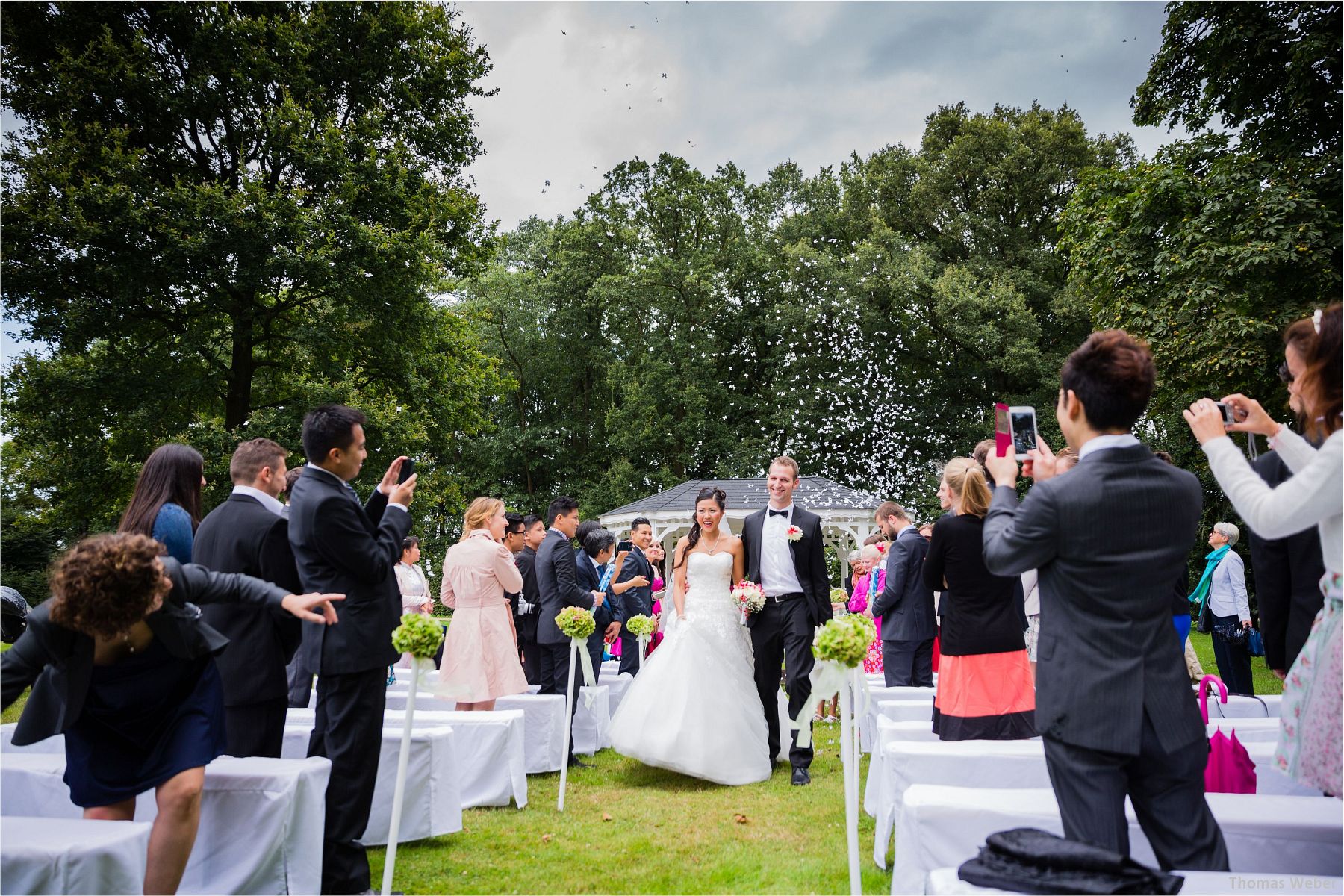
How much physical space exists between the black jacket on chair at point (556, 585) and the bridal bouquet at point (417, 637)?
12.1ft

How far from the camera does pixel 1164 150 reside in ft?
51.3

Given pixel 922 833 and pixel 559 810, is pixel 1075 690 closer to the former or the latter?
pixel 922 833

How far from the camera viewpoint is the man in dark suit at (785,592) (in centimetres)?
690

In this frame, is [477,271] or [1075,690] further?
[477,271]

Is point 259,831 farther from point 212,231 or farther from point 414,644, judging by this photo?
point 212,231

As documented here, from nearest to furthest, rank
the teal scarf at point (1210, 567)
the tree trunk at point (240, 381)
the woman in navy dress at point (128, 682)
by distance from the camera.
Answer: the woman in navy dress at point (128, 682)
the teal scarf at point (1210, 567)
the tree trunk at point (240, 381)

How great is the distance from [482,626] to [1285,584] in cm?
Answer: 534

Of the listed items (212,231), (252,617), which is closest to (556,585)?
(252,617)

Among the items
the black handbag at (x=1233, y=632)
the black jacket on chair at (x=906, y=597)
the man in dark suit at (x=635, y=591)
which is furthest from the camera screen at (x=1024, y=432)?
the black handbag at (x=1233, y=632)

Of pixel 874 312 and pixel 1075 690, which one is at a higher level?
pixel 874 312

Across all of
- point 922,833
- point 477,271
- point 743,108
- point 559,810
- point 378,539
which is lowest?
point 559,810

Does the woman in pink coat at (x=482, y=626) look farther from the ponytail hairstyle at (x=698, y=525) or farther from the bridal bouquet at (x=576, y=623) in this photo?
the ponytail hairstyle at (x=698, y=525)

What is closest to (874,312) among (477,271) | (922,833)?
(477,271)

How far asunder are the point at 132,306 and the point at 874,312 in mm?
21364
